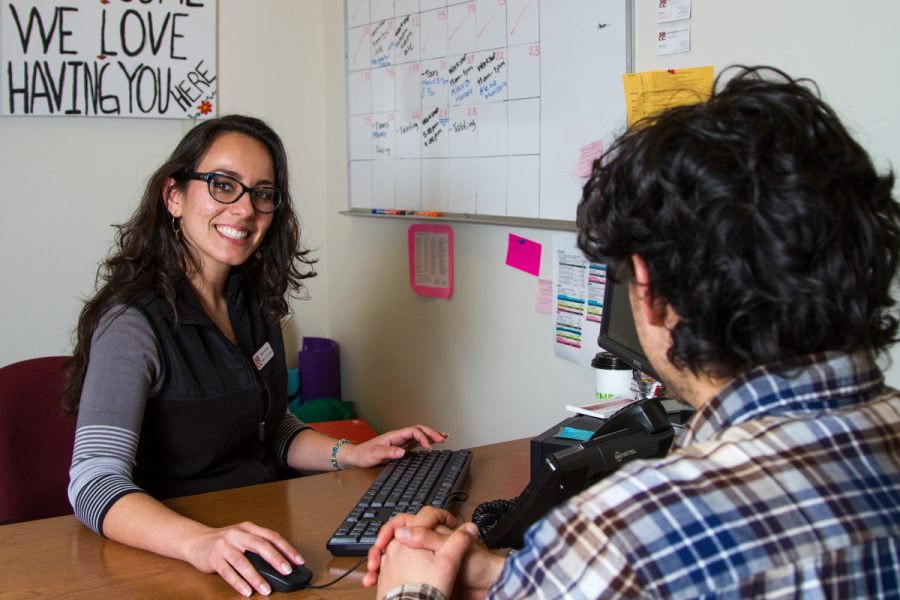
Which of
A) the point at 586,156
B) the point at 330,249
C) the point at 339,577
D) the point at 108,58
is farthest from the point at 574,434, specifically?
the point at 108,58

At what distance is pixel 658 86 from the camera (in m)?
1.92

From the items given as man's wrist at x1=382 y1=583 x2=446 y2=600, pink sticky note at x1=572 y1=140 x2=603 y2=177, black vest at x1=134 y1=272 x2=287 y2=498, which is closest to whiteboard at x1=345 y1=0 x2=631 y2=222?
pink sticky note at x1=572 y1=140 x2=603 y2=177

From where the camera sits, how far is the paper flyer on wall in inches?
84.3

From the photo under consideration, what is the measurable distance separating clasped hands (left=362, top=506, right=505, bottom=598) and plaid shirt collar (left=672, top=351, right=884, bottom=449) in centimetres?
38

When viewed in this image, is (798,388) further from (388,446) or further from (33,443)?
(33,443)

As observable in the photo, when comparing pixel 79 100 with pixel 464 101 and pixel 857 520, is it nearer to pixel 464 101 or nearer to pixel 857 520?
pixel 464 101

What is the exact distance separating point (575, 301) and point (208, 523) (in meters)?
1.11

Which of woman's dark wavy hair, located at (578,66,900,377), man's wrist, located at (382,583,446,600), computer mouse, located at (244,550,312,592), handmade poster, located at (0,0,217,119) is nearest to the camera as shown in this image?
woman's dark wavy hair, located at (578,66,900,377)

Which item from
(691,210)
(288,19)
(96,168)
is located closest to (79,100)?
(96,168)

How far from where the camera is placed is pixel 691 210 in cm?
81

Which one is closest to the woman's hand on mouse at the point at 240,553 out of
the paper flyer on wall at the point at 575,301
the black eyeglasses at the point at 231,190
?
the black eyeglasses at the point at 231,190

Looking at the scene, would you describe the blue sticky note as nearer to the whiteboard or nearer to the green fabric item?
the whiteboard

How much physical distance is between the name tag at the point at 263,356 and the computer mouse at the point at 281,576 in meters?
0.66

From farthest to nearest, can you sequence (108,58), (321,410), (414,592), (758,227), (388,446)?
1. (321,410)
2. (108,58)
3. (388,446)
4. (414,592)
5. (758,227)
